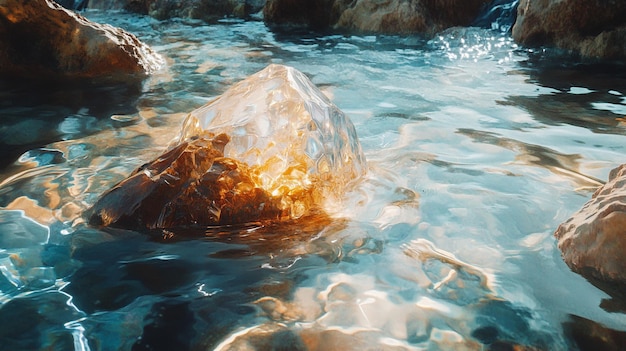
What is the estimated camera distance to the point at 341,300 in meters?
1.87

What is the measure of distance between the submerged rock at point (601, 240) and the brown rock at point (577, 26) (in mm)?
5408

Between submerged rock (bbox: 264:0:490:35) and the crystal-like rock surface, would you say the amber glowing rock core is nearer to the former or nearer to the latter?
the crystal-like rock surface

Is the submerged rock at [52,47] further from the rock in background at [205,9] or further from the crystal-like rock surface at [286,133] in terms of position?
the rock in background at [205,9]

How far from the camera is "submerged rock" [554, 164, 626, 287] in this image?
1917 mm

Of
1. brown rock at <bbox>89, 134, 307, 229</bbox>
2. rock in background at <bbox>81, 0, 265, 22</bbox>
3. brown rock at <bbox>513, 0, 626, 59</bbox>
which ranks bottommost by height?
brown rock at <bbox>89, 134, 307, 229</bbox>

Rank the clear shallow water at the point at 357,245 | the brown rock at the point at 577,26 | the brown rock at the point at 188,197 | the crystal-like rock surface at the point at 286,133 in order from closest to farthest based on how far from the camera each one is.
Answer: the clear shallow water at the point at 357,245, the brown rock at the point at 188,197, the crystal-like rock surface at the point at 286,133, the brown rock at the point at 577,26

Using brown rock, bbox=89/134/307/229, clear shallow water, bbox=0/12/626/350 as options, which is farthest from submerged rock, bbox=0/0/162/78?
brown rock, bbox=89/134/307/229

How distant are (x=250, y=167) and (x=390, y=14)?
7267 mm

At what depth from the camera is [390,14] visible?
9.14 meters

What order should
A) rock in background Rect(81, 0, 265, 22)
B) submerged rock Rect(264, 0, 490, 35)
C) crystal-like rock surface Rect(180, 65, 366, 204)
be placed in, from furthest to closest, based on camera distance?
1. rock in background Rect(81, 0, 265, 22)
2. submerged rock Rect(264, 0, 490, 35)
3. crystal-like rock surface Rect(180, 65, 366, 204)

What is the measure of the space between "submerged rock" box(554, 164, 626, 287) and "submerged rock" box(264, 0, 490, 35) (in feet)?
23.4

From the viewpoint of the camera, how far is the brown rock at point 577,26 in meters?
6.73

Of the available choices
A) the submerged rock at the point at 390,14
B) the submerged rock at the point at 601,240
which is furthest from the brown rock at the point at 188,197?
the submerged rock at the point at 390,14

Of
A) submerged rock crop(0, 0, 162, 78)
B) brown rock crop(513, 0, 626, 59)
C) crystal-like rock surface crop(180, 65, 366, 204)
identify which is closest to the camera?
crystal-like rock surface crop(180, 65, 366, 204)
